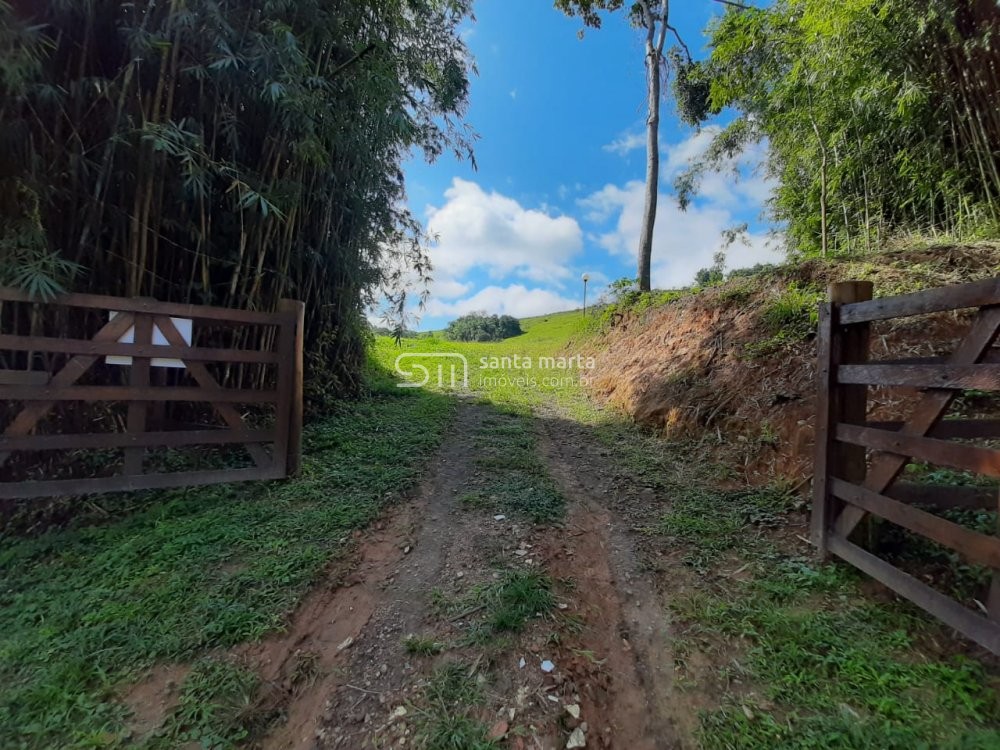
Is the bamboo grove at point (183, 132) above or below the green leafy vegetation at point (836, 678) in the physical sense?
above

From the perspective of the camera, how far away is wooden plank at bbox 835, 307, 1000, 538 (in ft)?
4.99

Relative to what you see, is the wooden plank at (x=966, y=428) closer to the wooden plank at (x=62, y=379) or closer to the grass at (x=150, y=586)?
the grass at (x=150, y=586)

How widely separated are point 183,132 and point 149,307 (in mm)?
1141

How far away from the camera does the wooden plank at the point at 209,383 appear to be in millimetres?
2721

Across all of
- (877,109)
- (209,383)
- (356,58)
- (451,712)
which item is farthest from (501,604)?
(877,109)

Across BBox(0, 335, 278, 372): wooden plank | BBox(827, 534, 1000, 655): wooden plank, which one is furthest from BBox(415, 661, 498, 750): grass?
BBox(0, 335, 278, 372): wooden plank

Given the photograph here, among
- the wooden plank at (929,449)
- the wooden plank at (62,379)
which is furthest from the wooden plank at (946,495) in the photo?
the wooden plank at (62,379)

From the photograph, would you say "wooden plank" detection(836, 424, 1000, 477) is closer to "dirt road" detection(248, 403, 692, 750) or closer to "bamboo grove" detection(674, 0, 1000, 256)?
"dirt road" detection(248, 403, 692, 750)

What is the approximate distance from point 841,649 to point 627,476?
1.89 m

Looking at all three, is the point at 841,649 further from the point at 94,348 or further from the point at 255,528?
the point at 94,348

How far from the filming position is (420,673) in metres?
1.54

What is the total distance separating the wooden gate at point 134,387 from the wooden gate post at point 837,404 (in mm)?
3516

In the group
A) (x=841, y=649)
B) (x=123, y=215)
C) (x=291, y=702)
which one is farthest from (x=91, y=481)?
(x=841, y=649)

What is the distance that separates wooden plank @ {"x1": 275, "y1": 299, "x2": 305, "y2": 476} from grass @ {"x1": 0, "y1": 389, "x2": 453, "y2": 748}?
21 centimetres
